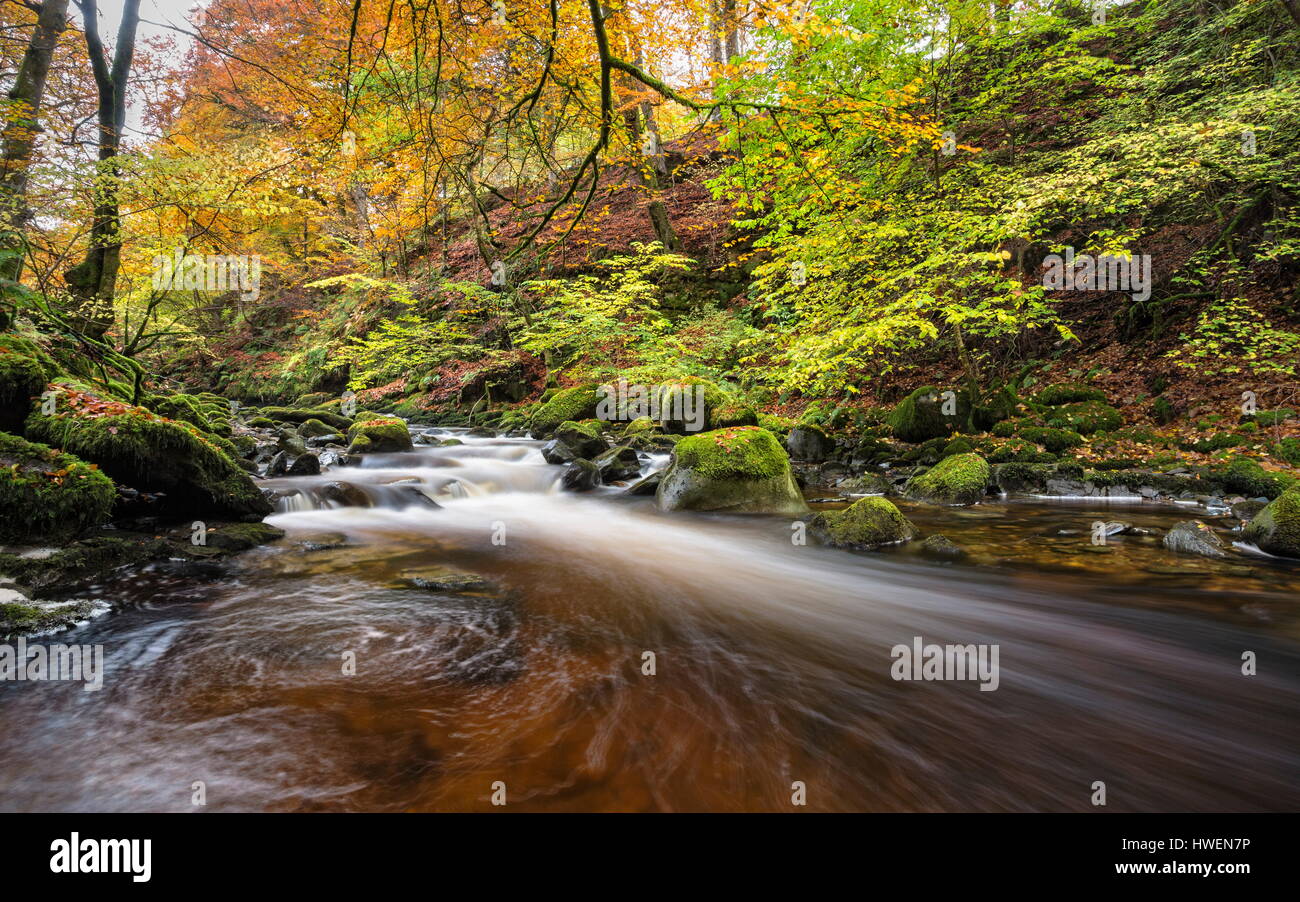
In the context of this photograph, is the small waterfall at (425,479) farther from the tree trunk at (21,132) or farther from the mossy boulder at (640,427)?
the tree trunk at (21,132)

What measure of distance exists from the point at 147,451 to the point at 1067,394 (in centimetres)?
Result: 1365

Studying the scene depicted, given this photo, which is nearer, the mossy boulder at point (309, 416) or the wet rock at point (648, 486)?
the wet rock at point (648, 486)

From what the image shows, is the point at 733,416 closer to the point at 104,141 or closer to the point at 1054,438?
the point at 1054,438

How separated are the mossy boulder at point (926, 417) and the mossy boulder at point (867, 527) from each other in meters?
4.79

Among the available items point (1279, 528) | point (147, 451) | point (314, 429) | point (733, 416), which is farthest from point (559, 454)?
point (1279, 528)

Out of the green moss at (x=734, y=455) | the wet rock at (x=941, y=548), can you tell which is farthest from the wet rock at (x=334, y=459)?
the wet rock at (x=941, y=548)

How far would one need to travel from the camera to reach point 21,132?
22.7 feet

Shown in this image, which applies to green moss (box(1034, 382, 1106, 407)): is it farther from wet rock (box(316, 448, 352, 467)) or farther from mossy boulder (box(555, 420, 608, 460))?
wet rock (box(316, 448, 352, 467))

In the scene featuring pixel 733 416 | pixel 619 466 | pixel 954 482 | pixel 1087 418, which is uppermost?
pixel 733 416

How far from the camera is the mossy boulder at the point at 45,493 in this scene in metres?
4.03

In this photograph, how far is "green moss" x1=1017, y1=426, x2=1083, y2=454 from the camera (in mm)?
8555

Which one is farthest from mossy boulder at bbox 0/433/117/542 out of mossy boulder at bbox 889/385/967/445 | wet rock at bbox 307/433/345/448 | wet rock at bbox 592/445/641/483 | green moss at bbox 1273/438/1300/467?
green moss at bbox 1273/438/1300/467

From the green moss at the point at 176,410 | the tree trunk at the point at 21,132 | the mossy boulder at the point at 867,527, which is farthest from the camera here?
the green moss at the point at 176,410
